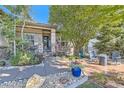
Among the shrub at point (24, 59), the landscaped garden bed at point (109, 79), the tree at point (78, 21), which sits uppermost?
the tree at point (78, 21)

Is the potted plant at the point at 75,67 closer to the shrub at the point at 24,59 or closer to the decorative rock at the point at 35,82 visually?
the decorative rock at the point at 35,82

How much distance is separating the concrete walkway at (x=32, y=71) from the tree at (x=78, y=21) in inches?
32.9

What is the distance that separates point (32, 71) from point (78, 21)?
215cm

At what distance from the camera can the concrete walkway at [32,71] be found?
5.00 m

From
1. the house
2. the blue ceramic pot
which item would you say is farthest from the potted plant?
the house

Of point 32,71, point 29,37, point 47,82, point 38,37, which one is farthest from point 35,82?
point 38,37

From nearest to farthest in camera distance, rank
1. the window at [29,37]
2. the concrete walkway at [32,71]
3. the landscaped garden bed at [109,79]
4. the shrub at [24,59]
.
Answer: the landscaped garden bed at [109,79] < the concrete walkway at [32,71] < the shrub at [24,59] < the window at [29,37]

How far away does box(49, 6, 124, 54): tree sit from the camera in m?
5.37

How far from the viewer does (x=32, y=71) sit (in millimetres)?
5512

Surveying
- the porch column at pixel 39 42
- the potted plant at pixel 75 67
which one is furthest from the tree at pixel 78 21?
the porch column at pixel 39 42

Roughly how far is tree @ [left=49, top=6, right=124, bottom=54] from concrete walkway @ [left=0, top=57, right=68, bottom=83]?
836 mm

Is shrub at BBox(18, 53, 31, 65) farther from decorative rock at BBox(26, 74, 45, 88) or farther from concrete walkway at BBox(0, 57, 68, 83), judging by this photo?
decorative rock at BBox(26, 74, 45, 88)

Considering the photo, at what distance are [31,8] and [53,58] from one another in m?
1.84
